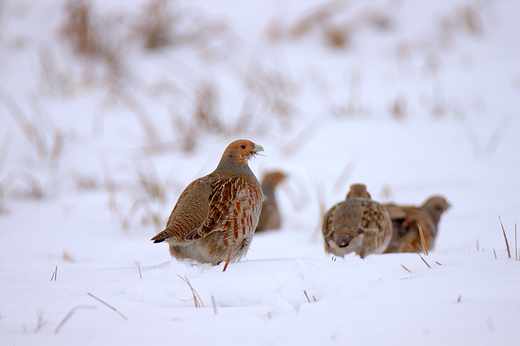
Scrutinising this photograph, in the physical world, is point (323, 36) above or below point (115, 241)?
above

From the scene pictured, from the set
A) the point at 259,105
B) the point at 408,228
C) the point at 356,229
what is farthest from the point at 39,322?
the point at 259,105

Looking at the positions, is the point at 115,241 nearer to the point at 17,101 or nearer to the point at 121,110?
the point at 121,110

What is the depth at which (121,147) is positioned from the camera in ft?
20.2

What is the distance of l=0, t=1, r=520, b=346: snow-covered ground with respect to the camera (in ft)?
4.78

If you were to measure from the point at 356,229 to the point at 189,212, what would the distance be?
119 centimetres

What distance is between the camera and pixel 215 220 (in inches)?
85.1

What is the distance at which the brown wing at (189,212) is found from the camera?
2.08m

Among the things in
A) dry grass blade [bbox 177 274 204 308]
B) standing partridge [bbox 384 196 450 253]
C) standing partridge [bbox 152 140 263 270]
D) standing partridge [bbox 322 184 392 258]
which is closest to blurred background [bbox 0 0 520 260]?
standing partridge [bbox 384 196 450 253]

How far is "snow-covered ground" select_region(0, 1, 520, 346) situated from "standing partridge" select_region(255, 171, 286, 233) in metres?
0.25

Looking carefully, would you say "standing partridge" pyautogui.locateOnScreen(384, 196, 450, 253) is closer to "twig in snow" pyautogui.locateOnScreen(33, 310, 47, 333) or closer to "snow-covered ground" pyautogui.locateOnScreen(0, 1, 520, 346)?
"snow-covered ground" pyautogui.locateOnScreen(0, 1, 520, 346)

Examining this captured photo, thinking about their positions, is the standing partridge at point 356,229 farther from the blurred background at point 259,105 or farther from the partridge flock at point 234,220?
the blurred background at point 259,105

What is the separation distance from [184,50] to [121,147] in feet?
9.49

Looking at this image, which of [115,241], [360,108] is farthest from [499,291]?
[360,108]

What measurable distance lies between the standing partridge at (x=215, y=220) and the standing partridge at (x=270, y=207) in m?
1.67
